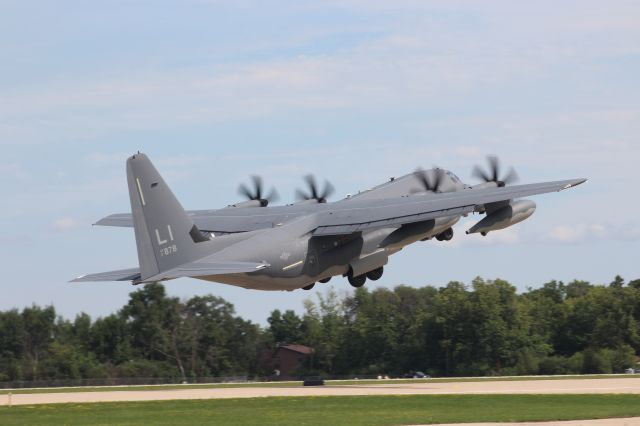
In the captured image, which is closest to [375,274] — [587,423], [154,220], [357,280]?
[357,280]

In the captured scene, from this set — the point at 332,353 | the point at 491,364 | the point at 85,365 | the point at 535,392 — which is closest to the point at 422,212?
the point at 535,392

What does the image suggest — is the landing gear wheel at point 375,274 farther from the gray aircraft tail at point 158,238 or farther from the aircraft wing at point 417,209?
the gray aircraft tail at point 158,238

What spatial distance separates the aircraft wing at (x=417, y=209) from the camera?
52.2 m

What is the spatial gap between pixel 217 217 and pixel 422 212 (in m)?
12.8

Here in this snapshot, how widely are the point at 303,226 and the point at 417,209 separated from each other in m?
5.82

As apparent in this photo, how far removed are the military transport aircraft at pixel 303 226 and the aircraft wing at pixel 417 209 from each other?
5 centimetres

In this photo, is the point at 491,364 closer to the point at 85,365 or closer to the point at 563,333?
the point at 563,333

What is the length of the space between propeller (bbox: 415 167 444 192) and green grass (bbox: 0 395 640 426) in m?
12.8

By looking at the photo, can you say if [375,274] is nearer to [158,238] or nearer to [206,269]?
[206,269]

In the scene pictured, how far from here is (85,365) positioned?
103 metres

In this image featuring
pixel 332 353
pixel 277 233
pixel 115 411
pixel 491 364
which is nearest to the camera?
pixel 115 411

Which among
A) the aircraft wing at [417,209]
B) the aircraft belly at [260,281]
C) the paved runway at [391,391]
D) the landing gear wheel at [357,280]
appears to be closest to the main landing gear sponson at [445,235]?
the aircraft wing at [417,209]

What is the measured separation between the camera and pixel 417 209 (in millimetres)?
52875

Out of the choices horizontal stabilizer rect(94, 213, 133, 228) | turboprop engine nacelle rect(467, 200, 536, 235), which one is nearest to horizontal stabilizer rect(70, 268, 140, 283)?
horizontal stabilizer rect(94, 213, 133, 228)
